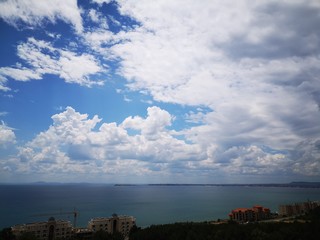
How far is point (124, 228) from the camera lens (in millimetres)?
54594

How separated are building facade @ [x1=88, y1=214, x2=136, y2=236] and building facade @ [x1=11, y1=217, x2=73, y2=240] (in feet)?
14.9

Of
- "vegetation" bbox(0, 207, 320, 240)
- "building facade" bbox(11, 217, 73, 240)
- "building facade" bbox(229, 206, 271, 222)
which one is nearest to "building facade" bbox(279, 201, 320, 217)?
"building facade" bbox(229, 206, 271, 222)

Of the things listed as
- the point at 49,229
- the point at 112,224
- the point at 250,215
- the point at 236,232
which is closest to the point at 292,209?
the point at 250,215

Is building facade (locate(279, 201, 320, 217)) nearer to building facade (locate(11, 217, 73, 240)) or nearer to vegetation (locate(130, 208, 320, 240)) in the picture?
vegetation (locate(130, 208, 320, 240))

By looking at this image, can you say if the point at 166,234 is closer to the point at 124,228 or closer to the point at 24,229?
the point at 124,228

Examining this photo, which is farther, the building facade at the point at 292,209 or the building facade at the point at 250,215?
the building facade at the point at 292,209

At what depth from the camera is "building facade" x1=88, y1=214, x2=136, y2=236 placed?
51531mm

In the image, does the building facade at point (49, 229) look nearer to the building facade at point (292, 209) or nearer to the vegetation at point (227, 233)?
the vegetation at point (227, 233)

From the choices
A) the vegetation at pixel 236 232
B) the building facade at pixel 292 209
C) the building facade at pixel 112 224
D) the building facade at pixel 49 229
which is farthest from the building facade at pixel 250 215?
the building facade at pixel 49 229

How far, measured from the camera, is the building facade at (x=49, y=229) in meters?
45.8

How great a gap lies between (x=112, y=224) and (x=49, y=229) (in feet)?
39.5

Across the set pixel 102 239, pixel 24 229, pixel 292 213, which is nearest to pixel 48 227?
pixel 24 229

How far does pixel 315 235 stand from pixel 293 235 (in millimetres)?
2810

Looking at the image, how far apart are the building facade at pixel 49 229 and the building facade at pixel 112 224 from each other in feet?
14.9
